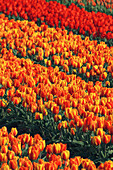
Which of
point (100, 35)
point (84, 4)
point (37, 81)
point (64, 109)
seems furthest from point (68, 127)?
point (84, 4)

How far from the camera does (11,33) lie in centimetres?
792

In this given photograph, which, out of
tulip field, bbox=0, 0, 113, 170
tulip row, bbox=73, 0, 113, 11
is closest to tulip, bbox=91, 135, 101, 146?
tulip field, bbox=0, 0, 113, 170

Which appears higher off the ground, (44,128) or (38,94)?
(38,94)

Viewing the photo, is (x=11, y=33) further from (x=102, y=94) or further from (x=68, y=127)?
(x=68, y=127)

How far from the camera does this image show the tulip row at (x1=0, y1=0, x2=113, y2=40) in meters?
8.82

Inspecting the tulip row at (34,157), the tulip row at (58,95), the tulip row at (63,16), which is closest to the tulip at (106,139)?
the tulip row at (58,95)

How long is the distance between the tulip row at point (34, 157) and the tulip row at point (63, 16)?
517 centimetres

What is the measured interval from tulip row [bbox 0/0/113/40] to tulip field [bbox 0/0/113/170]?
4 centimetres

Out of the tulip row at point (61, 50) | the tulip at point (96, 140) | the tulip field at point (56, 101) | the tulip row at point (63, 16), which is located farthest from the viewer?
the tulip row at point (63, 16)

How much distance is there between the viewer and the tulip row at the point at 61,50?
626cm

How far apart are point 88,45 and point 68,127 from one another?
131 inches

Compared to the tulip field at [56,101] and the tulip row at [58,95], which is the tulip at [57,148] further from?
the tulip row at [58,95]

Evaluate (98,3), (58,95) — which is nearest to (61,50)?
(58,95)

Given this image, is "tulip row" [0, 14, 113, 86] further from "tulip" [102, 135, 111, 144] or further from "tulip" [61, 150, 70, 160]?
"tulip" [61, 150, 70, 160]
